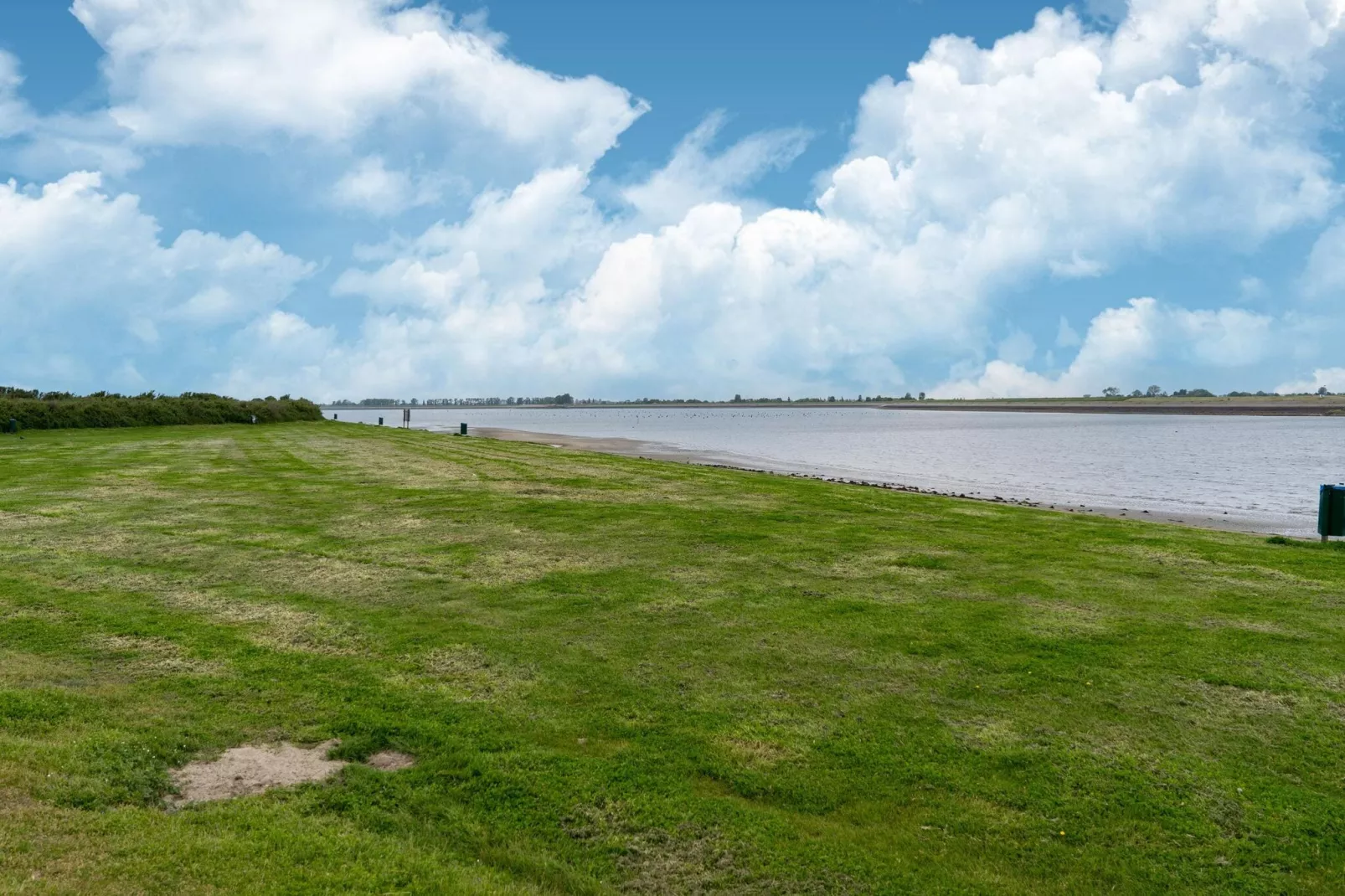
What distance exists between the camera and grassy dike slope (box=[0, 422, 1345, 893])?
16.9ft

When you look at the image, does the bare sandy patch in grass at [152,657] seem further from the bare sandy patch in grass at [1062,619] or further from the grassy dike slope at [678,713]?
the bare sandy patch in grass at [1062,619]

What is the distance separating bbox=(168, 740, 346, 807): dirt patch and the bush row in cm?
6480

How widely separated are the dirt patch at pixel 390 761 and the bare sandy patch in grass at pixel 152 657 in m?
2.70

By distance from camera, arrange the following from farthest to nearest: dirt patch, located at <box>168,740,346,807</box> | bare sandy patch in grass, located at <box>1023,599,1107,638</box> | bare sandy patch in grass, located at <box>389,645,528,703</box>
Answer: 1. bare sandy patch in grass, located at <box>1023,599,1107,638</box>
2. bare sandy patch in grass, located at <box>389,645,528,703</box>
3. dirt patch, located at <box>168,740,346,807</box>

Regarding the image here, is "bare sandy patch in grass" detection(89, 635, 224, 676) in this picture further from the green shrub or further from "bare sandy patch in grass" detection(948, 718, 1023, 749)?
the green shrub

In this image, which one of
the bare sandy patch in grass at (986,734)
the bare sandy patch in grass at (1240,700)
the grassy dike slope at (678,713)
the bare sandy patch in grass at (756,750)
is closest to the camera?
the grassy dike slope at (678,713)

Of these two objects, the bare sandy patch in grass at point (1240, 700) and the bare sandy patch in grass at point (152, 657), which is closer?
the bare sandy patch in grass at point (1240, 700)

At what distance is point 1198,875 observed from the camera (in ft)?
16.9

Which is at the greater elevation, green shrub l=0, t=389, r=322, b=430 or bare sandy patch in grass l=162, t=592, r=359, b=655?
green shrub l=0, t=389, r=322, b=430

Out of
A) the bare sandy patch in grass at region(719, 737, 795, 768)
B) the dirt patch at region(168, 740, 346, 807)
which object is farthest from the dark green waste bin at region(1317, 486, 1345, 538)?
the dirt patch at region(168, 740, 346, 807)

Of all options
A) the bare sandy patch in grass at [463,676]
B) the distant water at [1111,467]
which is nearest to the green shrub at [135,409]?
the distant water at [1111,467]

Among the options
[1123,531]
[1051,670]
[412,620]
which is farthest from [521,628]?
[1123,531]

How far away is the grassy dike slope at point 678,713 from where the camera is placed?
514 cm

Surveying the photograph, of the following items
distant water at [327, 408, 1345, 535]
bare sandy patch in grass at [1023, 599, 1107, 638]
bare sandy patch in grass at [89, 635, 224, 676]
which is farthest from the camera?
distant water at [327, 408, 1345, 535]
